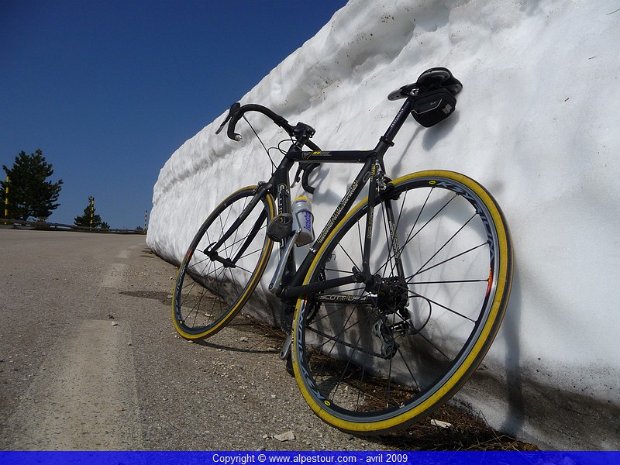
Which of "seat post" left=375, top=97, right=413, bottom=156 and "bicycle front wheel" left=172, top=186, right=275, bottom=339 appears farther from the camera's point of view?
"bicycle front wheel" left=172, top=186, right=275, bottom=339

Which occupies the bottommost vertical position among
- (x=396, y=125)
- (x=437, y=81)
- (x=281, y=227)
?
(x=281, y=227)

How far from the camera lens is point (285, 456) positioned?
1448mm

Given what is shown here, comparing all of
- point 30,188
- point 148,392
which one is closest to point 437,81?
point 148,392

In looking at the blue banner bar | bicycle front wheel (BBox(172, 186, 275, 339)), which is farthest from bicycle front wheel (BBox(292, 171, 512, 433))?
bicycle front wheel (BBox(172, 186, 275, 339))

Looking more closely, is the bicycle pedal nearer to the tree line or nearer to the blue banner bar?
the blue banner bar

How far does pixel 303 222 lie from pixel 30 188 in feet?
201

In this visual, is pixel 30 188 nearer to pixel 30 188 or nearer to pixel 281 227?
pixel 30 188

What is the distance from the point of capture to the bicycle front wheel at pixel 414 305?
55.9 inches

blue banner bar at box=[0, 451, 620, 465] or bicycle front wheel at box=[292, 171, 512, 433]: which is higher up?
bicycle front wheel at box=[292, 171, 512, 433]

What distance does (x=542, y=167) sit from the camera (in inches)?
63.8

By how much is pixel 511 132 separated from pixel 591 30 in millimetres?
459

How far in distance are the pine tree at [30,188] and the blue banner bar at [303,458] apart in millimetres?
58983

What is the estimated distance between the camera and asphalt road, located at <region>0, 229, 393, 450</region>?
4.82 ft

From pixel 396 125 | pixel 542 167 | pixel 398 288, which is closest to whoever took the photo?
pixel 542 167
